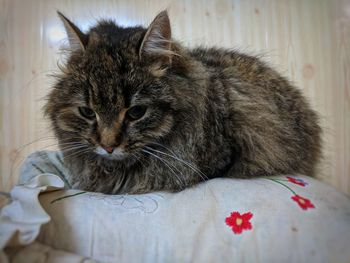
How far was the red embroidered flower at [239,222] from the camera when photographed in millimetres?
893

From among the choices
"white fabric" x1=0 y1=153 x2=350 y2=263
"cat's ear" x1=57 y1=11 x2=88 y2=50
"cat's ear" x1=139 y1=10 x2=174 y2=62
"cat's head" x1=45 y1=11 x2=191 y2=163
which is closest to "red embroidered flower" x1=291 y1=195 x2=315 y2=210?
"white fabric" x1=0 y1=153 x2=350 y2=263

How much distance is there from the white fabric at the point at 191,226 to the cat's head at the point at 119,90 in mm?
167

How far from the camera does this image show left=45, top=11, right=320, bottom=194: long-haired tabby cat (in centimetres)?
98

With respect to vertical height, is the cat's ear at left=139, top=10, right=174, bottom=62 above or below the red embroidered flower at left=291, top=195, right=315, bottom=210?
above

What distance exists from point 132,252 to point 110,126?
0.32 metres

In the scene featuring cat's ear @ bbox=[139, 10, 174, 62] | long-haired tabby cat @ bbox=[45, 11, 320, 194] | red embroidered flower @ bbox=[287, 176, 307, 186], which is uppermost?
cat's ear @ bbox=[139, 10, 174, 62]

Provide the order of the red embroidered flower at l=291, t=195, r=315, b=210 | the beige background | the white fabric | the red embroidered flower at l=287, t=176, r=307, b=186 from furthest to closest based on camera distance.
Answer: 1. the beige background
2. the red embroidered flower at l=287, t=176, r=307, b=186
3. the red embroidered flower at l=291, t=195, r=315, b=210
4. the white fabric

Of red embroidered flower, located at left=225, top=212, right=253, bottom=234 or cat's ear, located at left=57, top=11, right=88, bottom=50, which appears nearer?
red embroidered flower, located at left=225, top=212, right=253, bottom=234

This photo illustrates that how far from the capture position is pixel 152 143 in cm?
103

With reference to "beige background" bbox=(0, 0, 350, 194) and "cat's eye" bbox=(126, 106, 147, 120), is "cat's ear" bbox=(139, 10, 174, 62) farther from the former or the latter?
"beige background" bbox=(0, 0, 350, 194)

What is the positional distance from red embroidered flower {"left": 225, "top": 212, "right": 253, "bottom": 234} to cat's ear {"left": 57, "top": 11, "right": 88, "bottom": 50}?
24.3 inches

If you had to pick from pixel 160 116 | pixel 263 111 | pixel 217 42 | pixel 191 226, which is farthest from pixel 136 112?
pixel 217 42

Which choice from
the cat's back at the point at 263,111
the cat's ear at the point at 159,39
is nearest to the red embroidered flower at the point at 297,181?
the cat's back at the point at 263,111

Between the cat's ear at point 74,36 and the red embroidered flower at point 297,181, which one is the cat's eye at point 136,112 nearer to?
the cat's ear at point 74,36
